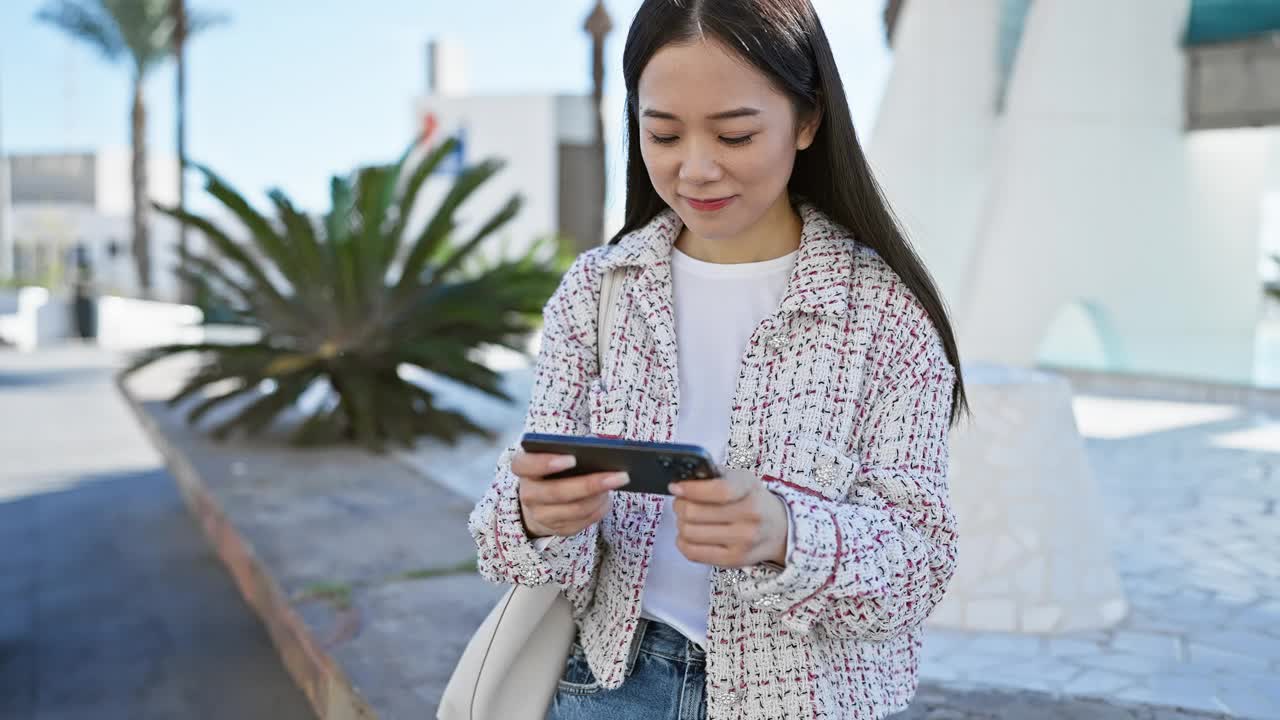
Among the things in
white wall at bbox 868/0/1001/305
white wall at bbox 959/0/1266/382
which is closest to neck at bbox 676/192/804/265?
white wall at bbox 959/0/1266/382

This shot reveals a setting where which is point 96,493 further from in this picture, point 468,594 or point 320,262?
point 468,594

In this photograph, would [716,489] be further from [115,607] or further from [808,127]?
[115,607]

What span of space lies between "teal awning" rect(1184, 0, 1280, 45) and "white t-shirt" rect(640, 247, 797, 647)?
10592mm

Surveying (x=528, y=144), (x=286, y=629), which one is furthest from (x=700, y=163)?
(x=528, y=144)

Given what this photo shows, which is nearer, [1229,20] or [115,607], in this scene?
[115,607]

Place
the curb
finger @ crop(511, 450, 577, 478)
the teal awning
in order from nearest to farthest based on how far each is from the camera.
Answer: finger @ crop(511, 450, 577, 478)
the curb
the teal awning

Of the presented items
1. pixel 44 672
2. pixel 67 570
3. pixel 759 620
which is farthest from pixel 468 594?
pixel 67 570

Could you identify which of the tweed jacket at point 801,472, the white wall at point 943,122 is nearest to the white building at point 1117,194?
the white wall at point 943,122

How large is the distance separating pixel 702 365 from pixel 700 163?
0.31 metres

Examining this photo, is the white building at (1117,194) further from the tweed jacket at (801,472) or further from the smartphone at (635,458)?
the smartphone at (635,458)

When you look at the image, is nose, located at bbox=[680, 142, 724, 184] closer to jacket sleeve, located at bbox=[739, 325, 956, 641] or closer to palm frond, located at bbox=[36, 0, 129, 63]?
jacket sleeve, located at bbox=[739, 325, 956, 641]

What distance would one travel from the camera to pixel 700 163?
4.82ft

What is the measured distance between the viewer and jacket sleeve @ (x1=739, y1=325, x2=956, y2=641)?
1318 millimetres

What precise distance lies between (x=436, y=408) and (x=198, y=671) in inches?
115
